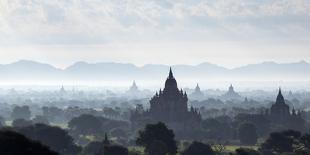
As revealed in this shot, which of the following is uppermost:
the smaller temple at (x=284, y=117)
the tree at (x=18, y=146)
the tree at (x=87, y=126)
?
the tree at (x=18, y=146)

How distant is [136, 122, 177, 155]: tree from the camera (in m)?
100

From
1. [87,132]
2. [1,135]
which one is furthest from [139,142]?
[87,132]

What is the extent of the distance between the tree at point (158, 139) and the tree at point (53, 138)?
14.4m

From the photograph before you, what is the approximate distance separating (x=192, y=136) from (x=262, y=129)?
21440 mm

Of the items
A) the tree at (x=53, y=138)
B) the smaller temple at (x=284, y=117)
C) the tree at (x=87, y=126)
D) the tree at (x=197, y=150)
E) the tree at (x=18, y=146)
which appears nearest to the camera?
the tree at (x=18, y=146)

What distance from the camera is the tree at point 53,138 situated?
109125 millimetres

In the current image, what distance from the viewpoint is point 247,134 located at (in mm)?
141875

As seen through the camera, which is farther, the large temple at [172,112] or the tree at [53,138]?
the large temple at [172,112]

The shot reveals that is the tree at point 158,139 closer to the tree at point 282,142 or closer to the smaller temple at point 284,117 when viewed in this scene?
the tree at point 282,142

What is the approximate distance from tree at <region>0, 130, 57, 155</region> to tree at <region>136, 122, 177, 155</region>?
1663 inches

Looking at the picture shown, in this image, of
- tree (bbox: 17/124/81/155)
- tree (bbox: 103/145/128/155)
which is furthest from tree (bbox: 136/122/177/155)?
tree (bbox: 17/124/81/155)

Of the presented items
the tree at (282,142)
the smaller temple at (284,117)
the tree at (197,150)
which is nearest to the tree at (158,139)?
the tree at (197,150)

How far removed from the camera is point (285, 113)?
17438 centimetres

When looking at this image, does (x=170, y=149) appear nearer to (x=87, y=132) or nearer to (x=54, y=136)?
(x=54, y=136)
